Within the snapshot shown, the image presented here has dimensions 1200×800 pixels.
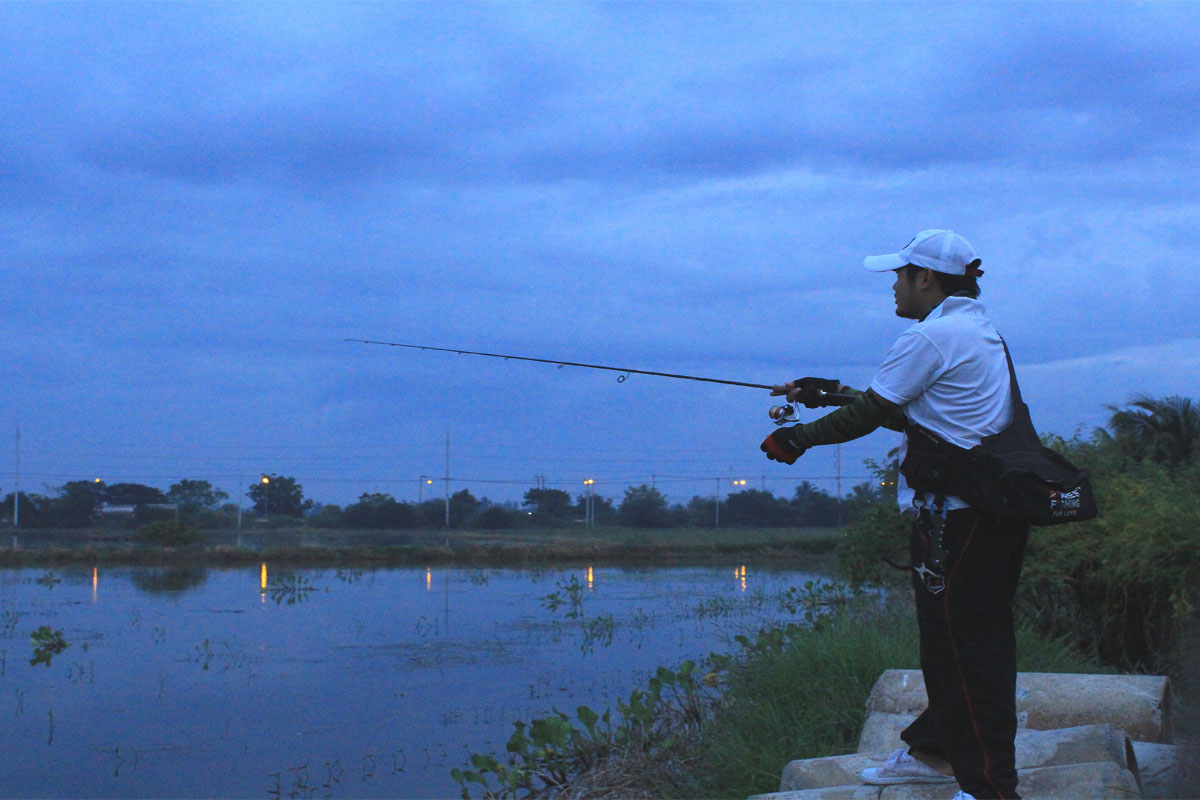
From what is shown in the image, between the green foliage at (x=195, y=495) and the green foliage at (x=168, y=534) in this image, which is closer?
the green foliage at (x=168, y=534)

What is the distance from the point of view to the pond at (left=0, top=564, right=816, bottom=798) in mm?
7055

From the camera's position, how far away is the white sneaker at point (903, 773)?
323cm

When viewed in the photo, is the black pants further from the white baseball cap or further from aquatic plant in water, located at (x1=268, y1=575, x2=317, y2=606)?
aquatic plant in water, located at (x1=268, y1=575, x2=317, y2=606)

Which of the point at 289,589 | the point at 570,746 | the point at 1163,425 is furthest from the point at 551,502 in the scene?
the point at 570,746

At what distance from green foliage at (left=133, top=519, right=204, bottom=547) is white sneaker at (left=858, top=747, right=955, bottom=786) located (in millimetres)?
25401

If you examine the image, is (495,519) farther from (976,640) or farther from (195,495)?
(976,640)

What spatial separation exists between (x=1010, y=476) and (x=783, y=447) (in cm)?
64

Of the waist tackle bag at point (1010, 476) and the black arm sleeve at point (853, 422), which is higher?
the black arm sleeve at point (853, 422)

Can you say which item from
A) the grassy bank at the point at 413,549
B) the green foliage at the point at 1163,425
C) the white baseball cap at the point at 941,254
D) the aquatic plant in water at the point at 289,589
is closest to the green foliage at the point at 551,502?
the grassy bank at the point at 413,549

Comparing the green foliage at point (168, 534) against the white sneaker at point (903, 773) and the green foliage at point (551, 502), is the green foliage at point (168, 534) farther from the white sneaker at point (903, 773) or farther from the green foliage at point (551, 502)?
the white sneaker at point (903, 773)

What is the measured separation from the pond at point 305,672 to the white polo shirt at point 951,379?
4538mm

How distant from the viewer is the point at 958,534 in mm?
2945

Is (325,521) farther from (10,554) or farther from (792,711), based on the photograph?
(792,711)

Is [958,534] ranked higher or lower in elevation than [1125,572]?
higher
